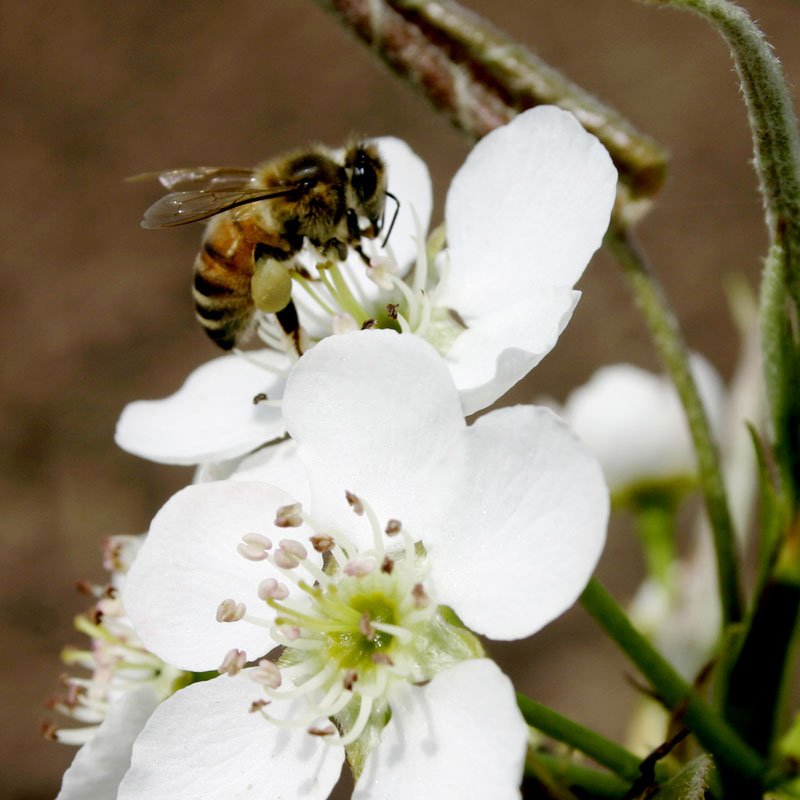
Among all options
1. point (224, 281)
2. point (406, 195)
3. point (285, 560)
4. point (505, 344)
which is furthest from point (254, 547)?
point (406, 195)

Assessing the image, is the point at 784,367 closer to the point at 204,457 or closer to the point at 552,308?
the point at 552,308

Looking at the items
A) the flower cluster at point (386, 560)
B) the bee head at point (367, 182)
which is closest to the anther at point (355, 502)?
the flower cluster at point (386, 560)

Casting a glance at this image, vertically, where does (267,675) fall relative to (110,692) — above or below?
above

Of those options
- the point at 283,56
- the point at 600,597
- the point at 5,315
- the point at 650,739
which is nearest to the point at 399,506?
the point at 600,597

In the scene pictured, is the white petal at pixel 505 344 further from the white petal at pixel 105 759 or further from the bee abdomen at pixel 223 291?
the white petal at pixel 105 759

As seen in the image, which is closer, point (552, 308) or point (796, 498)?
point (552, 308)

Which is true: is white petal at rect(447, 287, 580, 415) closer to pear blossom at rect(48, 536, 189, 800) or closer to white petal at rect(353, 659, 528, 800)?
white petal at rect(353, 659, 528, 800)

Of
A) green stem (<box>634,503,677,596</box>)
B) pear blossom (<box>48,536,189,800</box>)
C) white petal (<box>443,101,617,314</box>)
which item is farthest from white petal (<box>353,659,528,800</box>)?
green stem (<box>634,503,677,596</box>)

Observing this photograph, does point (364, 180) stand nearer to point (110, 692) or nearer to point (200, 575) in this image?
point (200, 575)
